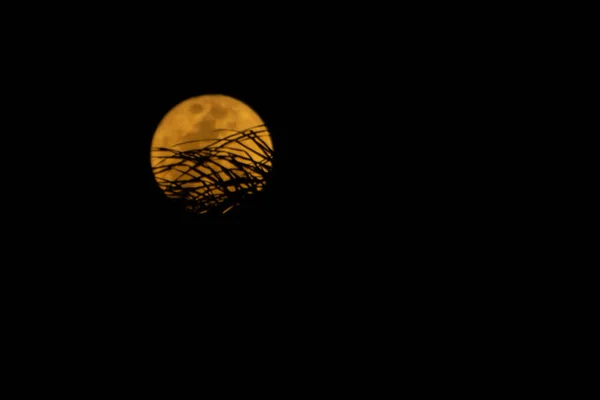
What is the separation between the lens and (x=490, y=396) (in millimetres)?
1148

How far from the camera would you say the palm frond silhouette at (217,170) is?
44.4 inches

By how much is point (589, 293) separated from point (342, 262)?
27.9 inches

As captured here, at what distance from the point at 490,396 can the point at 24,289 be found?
1351mm

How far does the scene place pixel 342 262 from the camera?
130 cm

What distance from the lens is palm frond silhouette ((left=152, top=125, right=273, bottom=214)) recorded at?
1129mm

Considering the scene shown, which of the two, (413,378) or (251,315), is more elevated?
(251,315)

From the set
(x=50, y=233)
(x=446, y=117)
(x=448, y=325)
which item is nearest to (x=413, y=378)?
(x=448, y=325)

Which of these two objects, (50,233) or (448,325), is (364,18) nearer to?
(448,325)

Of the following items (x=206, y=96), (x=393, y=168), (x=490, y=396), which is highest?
(x=206, y=96)

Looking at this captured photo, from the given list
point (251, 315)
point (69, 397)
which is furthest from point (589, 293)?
point (69, 397)

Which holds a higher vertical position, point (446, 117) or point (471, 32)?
point (471, 32)

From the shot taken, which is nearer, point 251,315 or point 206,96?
point 206,96

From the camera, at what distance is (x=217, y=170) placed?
45.4 inches

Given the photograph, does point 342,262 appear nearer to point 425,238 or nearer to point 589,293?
point 425,238
